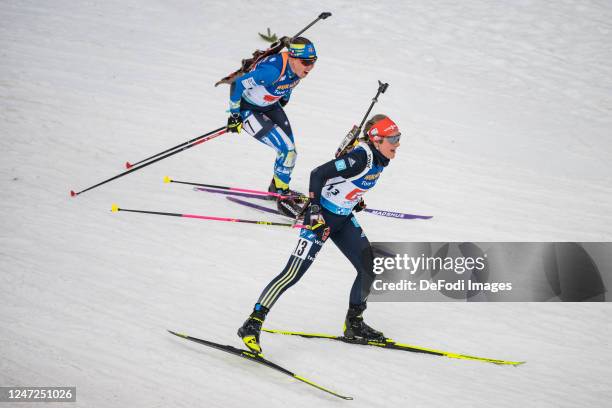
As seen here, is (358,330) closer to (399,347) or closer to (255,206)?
(399,347)

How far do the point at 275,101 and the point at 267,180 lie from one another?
1.67 metres

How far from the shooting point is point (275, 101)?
8.29m

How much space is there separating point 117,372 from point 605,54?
13.3m

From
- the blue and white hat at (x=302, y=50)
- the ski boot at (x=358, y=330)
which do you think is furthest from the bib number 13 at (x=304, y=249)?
the blue and white hat at (x=302, y=50)

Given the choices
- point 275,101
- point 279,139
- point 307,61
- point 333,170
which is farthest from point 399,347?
point 275,101

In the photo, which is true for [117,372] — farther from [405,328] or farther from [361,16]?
[361,16]

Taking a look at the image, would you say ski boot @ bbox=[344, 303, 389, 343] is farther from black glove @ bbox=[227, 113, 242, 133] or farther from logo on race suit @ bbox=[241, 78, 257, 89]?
logo on race suit @ bbox=[241, 78, 257, 89]

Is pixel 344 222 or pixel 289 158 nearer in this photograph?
pixel 344 222

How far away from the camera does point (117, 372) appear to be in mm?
5332

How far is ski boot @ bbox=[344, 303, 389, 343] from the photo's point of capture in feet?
19.7

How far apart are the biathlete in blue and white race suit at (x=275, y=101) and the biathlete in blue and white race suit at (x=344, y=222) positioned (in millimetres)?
2356

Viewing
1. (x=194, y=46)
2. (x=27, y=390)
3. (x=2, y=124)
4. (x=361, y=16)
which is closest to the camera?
(x=27, y=390)

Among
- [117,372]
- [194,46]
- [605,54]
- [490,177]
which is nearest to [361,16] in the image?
[194,46]

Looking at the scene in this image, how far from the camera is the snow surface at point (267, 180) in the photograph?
5.63 m
